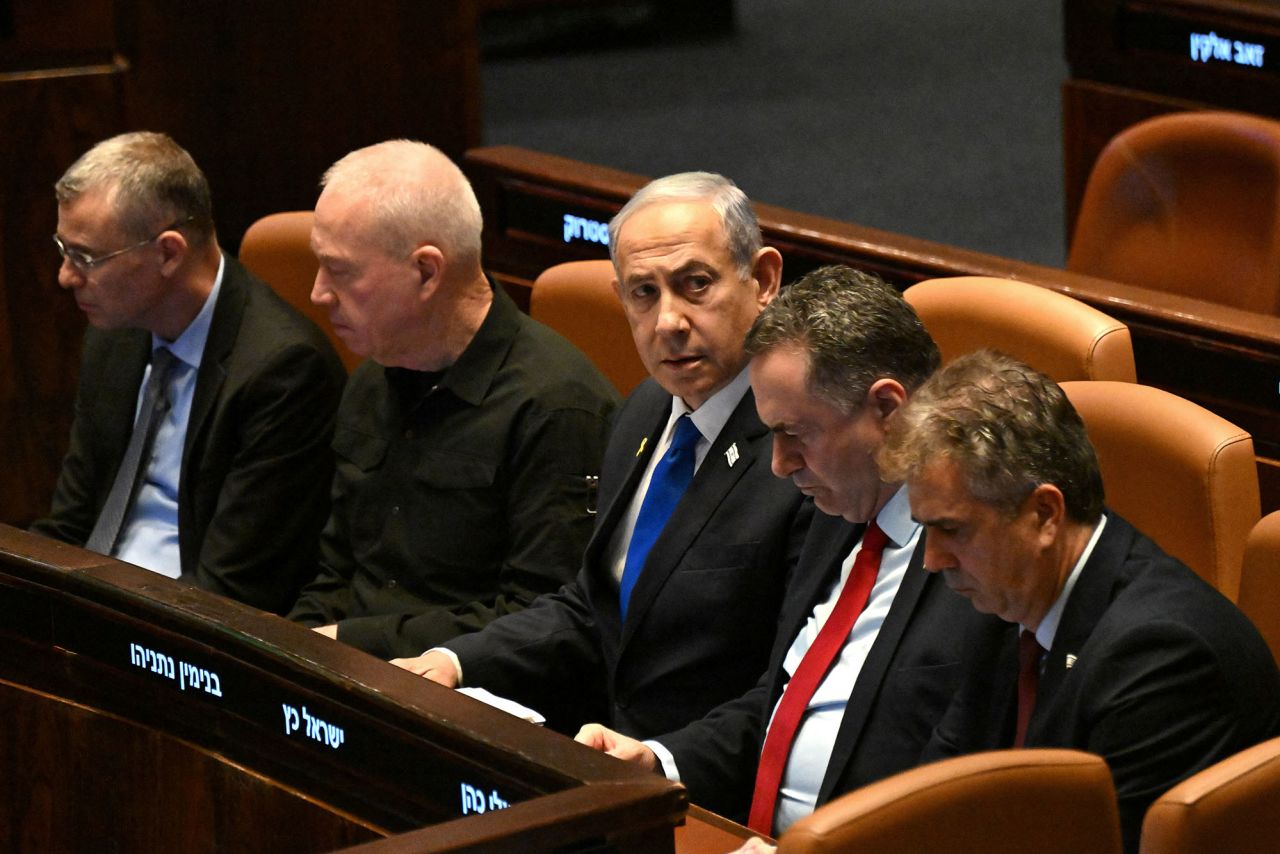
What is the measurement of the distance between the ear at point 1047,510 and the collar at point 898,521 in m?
0.33

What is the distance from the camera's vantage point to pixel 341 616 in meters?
3.06

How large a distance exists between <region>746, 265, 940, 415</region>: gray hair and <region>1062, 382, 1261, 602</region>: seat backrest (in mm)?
272

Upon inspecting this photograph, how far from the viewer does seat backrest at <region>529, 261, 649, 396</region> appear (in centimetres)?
331

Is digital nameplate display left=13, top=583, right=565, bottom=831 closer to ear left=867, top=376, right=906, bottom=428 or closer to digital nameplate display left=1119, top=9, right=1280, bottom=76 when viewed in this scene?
ear left=867, top=376, right=906, bottom=428

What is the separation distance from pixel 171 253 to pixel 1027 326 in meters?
1.41

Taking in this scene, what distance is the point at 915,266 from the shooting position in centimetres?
326

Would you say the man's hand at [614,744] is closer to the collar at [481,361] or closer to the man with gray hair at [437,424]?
the man with gray hair at [437,424]

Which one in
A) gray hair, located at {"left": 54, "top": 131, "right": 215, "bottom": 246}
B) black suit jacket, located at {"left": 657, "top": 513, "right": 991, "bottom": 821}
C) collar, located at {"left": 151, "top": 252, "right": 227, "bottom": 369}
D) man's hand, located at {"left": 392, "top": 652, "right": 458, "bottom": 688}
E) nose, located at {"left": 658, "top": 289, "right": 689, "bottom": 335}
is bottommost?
man's hand, located at {"left": 392, "top": 652, "right": 458, "bottom": 688}

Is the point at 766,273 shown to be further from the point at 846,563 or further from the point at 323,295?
the point at 323,295

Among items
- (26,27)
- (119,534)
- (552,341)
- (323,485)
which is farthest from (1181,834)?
(26,27)

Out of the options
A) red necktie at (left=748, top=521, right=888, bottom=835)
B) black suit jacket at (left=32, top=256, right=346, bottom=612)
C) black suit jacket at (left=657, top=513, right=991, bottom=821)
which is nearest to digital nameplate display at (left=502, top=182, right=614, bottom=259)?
black suit jacket at (left=32, top=256, right=346, bottom=612)

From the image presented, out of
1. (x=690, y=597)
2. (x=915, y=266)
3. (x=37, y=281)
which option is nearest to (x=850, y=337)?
(x=690, y=597)

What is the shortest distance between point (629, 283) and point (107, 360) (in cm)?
116

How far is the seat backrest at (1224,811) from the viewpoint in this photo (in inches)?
62.7
